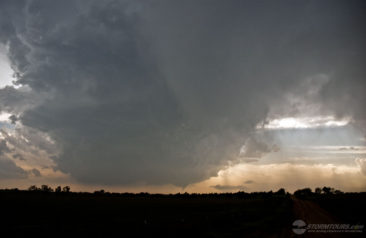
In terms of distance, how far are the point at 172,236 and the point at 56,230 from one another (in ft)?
52.3

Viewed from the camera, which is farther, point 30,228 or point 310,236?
point 30,228

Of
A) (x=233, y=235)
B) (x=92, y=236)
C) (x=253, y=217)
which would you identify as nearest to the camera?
(x=233, y=235)

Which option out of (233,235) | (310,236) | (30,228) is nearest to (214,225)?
(233,235)

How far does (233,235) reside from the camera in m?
28.8

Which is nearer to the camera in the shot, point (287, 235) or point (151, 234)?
point (287, 235)

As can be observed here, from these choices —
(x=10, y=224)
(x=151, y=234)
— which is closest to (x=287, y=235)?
(x=151, y=234)

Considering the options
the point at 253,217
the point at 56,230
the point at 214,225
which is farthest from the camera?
the point at 253,217

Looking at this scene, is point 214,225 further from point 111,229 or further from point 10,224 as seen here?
point 10,224

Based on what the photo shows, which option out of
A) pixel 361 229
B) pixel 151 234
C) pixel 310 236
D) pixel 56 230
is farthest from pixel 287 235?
pixel 56 230

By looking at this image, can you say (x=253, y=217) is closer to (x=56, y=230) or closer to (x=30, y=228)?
(x=56, y=230)

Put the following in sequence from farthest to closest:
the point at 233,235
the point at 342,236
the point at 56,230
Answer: the point at 56,230
the point at 233,235
the point at 342,236

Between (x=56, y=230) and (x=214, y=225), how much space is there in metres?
21.1

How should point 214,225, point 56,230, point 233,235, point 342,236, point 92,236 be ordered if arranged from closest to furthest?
point 342,236 → point 233,235 → point 92,236 → point 56,230 → point 214,225

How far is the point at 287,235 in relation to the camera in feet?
85.4
